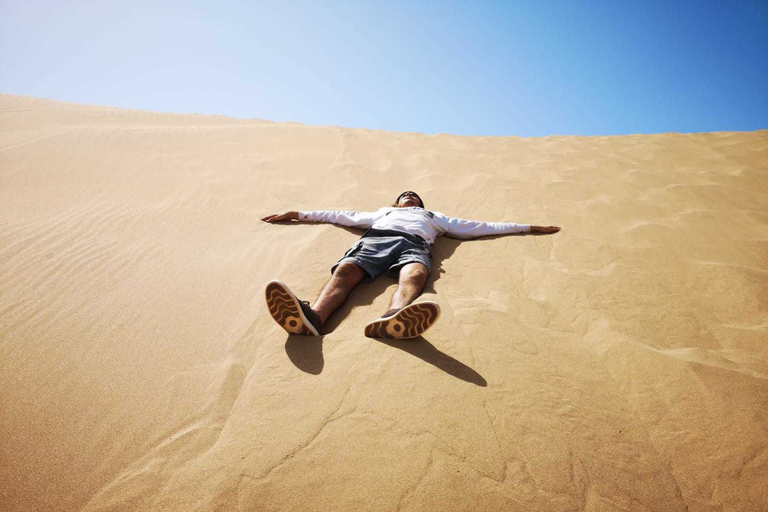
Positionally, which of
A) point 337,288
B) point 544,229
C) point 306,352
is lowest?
point 306,352

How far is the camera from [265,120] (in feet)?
24.5

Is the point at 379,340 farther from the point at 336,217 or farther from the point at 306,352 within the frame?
the point at 336,217

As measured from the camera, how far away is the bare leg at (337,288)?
1830mm

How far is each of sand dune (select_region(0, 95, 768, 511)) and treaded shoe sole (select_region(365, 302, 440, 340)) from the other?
0.23 ft

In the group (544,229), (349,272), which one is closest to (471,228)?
(544,229)

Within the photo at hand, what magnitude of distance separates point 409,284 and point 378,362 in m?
0.62

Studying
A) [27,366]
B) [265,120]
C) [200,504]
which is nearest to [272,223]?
[27,366]

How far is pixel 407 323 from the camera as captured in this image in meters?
1.51

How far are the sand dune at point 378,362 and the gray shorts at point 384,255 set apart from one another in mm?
124

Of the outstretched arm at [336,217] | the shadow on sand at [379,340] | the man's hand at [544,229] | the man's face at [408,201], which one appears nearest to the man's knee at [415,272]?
→ the shadow on sand at [379,340]

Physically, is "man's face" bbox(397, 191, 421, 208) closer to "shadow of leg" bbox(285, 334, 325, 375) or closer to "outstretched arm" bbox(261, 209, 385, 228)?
"outstretched arm" bbox(261, 209, 385, 228)

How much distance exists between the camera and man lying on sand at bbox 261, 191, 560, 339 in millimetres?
1523

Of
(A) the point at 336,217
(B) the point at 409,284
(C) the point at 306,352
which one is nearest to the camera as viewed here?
(C) the point at 306,352

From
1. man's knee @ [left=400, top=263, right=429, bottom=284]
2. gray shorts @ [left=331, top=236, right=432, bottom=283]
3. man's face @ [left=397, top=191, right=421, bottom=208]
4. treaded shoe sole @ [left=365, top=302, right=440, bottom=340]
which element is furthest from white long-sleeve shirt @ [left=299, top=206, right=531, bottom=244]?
treaded shoe sole @ [left=365, top=302, right=440, bottom=340]
